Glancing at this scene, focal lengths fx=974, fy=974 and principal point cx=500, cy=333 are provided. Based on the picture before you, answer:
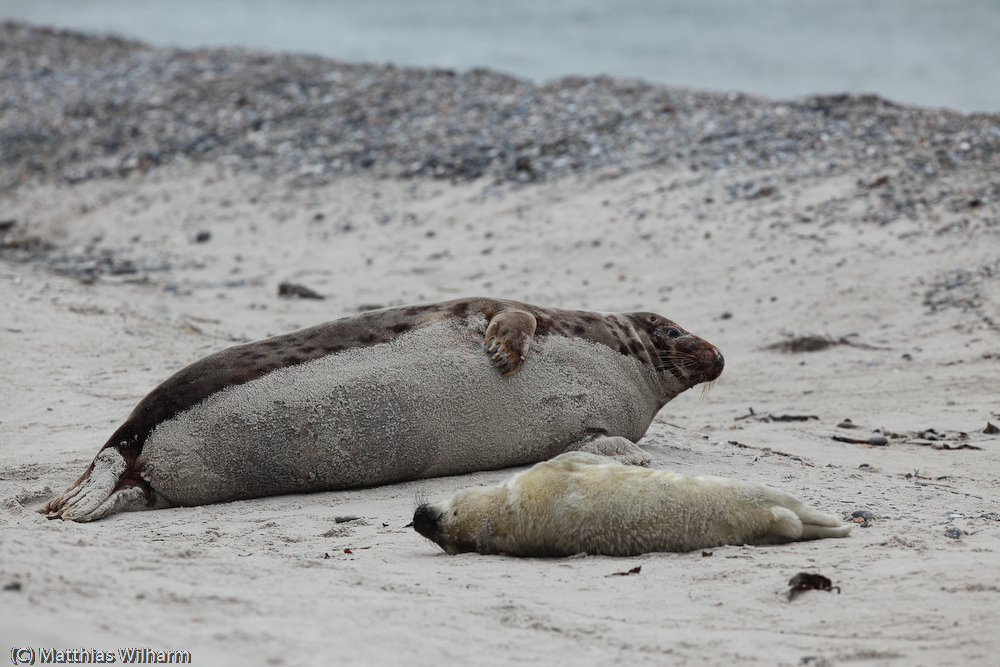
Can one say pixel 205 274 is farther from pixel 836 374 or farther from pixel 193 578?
pixel 193 578

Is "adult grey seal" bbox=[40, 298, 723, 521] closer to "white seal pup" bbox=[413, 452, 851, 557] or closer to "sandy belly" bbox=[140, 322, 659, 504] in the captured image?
"sandy belly" bbox=[140, 322, 659, 504]

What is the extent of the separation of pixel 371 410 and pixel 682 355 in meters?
2.01

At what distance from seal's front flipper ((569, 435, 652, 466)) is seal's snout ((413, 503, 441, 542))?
1.47m

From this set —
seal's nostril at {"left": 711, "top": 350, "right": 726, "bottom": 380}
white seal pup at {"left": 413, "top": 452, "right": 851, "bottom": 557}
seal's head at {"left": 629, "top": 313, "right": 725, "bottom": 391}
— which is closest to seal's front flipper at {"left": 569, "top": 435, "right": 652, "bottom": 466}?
seal's head at {"left": 629, "top": 313, "right": 725, "bottom": 391}

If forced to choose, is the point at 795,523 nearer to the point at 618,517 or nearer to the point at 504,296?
the point at 618,517

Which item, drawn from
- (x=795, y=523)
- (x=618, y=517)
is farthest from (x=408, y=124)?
(x=795, y=523)

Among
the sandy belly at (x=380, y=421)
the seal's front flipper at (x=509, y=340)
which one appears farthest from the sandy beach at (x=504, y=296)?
the seal's front flipper at (x=509, y=340)

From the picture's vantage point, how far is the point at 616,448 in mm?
5086

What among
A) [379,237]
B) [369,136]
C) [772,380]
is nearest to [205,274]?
[379,237]

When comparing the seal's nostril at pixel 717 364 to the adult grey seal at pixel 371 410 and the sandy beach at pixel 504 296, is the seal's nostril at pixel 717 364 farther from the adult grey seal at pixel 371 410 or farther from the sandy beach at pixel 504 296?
the adult grey seal at pixel 371 410

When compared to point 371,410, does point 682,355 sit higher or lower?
higher

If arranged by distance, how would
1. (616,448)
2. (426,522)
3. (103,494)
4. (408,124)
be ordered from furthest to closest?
(408,124), (616,448), (103,494), (426,522)

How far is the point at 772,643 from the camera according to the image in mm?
2553

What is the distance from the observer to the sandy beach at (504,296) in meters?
2.60
